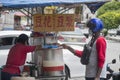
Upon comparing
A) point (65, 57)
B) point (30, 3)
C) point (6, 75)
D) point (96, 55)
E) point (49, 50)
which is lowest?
point (65, 57)

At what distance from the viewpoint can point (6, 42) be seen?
13.8m

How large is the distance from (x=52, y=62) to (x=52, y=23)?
2.57 ft

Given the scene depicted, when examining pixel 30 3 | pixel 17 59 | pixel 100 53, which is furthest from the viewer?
pixel 17 59

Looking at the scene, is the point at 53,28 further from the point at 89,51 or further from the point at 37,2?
the point at 89,51

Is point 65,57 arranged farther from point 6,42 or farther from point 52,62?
→ point 52,62

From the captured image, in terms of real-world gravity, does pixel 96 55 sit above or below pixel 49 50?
above

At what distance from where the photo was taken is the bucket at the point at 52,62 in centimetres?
913

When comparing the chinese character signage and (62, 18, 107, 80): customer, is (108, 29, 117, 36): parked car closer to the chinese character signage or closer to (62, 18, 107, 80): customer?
the chinese character signage

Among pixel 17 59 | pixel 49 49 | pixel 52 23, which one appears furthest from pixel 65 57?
pixel 17 59

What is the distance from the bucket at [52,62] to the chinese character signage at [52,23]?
43 cm

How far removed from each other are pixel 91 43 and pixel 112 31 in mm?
49650

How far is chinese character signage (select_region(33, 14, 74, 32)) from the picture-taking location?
9.27 metres

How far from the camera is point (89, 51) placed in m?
7.23

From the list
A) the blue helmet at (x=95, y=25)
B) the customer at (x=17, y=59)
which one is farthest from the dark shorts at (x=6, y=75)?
the blue helmet at (x=95, y=25)
